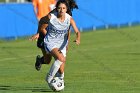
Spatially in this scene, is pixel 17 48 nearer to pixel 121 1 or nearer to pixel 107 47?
pixel 107 47

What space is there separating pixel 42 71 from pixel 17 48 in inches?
325

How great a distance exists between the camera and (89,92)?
45.8ft

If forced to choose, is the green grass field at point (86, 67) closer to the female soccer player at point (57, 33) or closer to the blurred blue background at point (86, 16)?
the blurred blue background at point (86, 16)

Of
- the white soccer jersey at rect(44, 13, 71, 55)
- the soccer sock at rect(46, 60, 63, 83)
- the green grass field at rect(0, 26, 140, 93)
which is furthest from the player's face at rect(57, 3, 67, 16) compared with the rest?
the green grass field at rect(0, 26, 140, 93)

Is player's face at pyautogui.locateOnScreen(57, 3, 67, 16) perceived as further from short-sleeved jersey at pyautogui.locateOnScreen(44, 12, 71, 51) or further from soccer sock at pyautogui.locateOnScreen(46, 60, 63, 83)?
soccer sock at pyautogui.locateOnScreen(46, 60, 63, 83)

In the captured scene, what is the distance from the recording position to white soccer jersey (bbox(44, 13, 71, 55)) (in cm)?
1427

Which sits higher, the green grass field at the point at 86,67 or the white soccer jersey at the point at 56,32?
the white soccer jersey at the point at 56,32

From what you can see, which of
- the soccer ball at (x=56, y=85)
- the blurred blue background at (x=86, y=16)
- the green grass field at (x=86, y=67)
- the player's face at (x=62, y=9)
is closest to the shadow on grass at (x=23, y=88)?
the green grass field at (x=86, y=67)

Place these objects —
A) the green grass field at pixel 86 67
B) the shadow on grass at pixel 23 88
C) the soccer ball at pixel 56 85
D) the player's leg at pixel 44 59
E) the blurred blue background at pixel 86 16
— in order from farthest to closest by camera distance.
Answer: the blurred blue background at pixel 86 16 → the player's leg at pixel 44 59 → the green grass field at pixel 86 67 → the shadow on grass at pixel 23 88 → the soccer ball at pixel 56 85

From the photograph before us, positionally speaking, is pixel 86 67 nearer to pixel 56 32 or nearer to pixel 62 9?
pixel 56 32

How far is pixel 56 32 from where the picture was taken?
14328mm

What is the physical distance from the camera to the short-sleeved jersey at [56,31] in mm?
14273

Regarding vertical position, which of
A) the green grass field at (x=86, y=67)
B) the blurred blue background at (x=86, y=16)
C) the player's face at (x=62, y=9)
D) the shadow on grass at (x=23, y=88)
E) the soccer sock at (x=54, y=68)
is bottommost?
the blurred blue background at (x=86, y=16)

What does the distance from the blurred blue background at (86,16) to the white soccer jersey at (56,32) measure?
15797 millimetres
